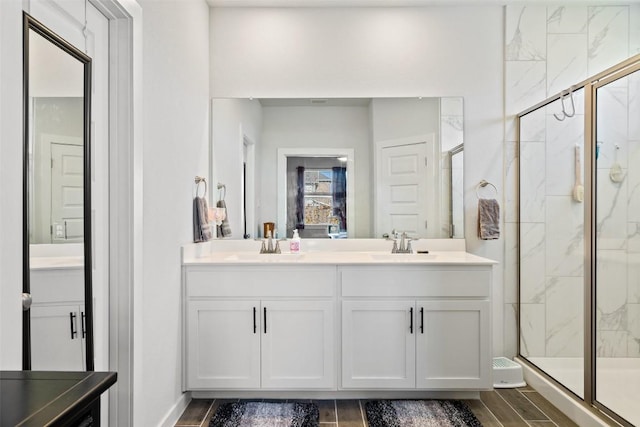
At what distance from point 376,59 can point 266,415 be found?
7.87ft

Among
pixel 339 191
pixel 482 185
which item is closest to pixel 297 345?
pixel 339 191

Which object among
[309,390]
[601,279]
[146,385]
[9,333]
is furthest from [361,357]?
[9,333]

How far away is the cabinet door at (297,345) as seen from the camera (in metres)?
2.39

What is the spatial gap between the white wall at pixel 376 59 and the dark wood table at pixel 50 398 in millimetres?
2481

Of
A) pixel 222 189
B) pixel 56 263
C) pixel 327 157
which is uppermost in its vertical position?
pixel 327 157

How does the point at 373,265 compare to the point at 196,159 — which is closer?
the point at 373,265

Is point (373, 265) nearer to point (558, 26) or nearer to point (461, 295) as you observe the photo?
point (461, 295)

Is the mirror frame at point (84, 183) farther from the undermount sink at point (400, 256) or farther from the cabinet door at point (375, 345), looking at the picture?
the undermount sink at point (400, 256)

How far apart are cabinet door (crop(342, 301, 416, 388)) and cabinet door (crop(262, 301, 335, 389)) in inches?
3.8

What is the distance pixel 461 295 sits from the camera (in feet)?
7.85

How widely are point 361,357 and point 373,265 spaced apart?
1.75 ft

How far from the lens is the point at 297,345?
94.2 inches

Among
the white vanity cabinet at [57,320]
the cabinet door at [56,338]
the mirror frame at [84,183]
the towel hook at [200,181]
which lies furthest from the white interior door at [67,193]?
the towel hook at [200,181]

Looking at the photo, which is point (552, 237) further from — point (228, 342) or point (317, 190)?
point (228, 342)
